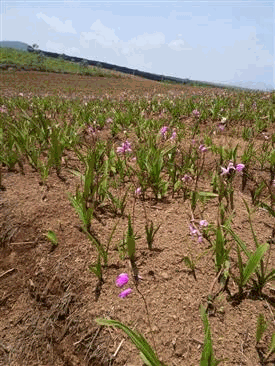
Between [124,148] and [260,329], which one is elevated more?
[124,148]

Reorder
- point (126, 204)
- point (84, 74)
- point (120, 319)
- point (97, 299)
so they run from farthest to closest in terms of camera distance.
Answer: point (84, 74) < point (126, 204) < point (97, 299) < point (120, 319)

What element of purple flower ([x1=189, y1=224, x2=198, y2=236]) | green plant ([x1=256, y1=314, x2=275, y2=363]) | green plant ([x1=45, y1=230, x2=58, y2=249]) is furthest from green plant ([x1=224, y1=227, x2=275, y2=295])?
green plant ([x1=45, y1=230, x2=58, y2=249])

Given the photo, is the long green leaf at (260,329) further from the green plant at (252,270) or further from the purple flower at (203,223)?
the purple flower at (203,223)

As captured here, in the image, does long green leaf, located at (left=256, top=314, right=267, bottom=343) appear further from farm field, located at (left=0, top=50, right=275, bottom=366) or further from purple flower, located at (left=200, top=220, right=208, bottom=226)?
purple flower, located at (left=200, top=220, right=208, bottom=226)

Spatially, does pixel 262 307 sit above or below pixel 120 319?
above

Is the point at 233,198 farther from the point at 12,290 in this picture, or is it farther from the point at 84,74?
the point at 84,74

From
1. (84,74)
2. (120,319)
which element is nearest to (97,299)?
(120,319)

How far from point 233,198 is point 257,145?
1.74 m

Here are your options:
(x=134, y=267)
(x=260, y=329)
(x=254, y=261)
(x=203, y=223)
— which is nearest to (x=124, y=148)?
(x=203, y=223)

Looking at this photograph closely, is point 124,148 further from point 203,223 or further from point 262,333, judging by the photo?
point 262,333

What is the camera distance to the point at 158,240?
2.21m

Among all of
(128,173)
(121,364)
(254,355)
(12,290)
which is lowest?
(12,290)

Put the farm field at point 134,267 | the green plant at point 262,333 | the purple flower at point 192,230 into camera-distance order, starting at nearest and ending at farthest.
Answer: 1. the green plant at point 262,333
2. the farm field at point 134,267
3. the purple flower at point 192,230

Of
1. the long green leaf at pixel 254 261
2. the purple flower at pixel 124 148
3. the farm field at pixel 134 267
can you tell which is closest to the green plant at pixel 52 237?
the farm field at pixel 134 267
